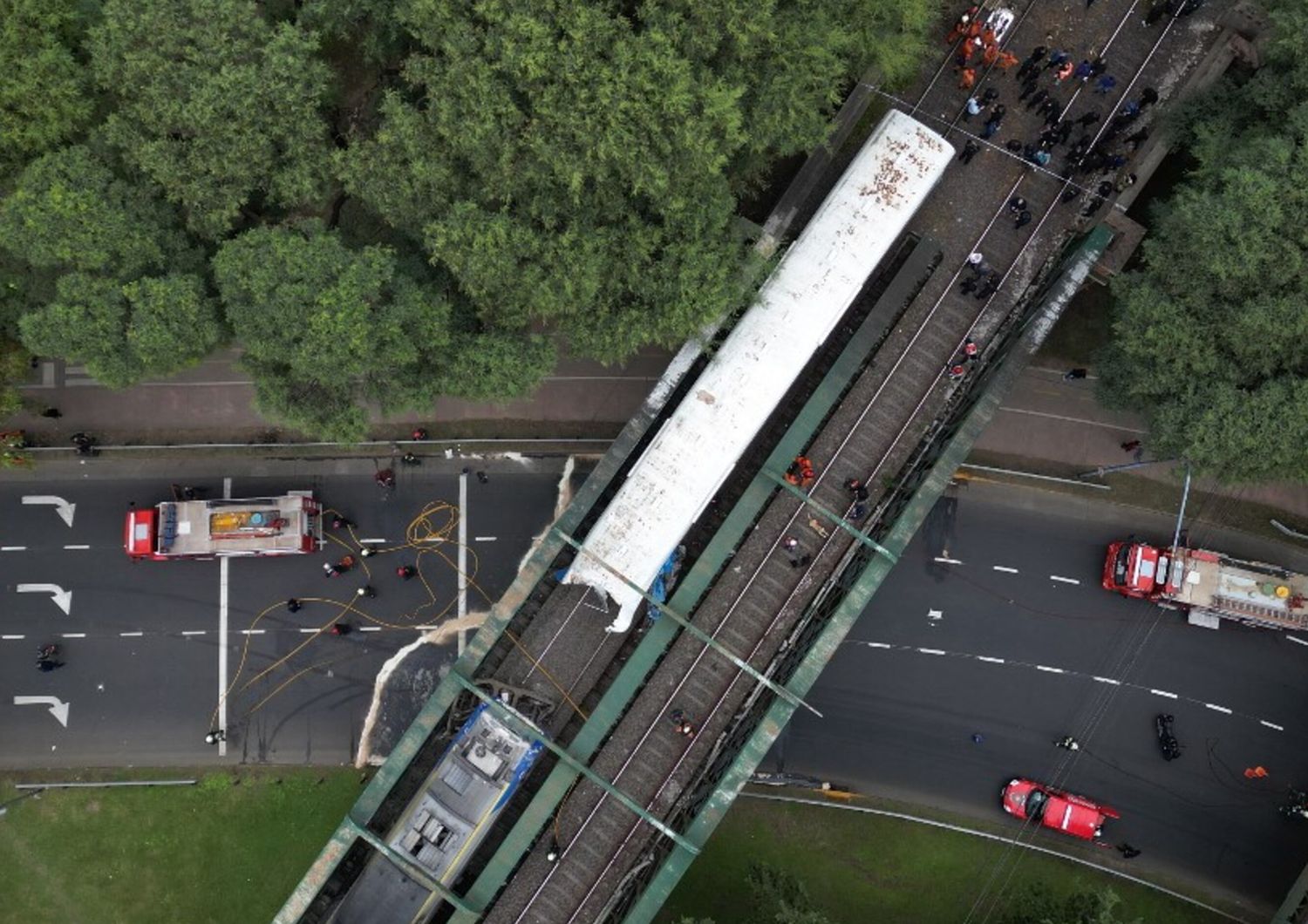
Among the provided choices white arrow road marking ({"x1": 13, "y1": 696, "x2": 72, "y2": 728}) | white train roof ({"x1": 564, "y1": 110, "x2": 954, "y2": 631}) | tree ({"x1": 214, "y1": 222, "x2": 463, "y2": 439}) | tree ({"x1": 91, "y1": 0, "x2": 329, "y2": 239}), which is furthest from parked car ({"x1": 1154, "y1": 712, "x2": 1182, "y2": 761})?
white arrow road marking ({"x1": 13, "y1": 696, "x2": 72, "y2": 728})

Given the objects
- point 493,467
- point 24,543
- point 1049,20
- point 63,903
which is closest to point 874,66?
point 1049,20

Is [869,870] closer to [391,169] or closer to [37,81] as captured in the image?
[391,169]

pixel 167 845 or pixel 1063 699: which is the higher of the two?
pixel 1063 699

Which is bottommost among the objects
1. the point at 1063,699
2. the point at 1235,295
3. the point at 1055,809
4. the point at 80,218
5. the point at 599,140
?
the point at 1055,809

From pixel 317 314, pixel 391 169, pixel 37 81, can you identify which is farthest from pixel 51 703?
pixel 391 169

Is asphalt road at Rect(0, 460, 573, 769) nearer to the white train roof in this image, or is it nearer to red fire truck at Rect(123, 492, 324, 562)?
red fire truck at Rect(123, 492, 324, 562)
